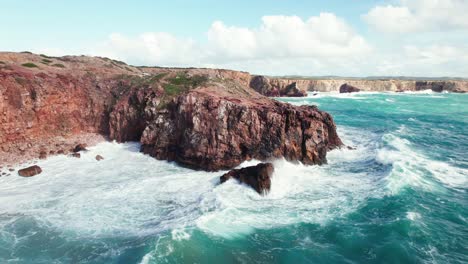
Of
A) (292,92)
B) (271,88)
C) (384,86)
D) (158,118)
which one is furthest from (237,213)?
(384,86)

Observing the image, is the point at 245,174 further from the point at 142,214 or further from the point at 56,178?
the point at 56,178

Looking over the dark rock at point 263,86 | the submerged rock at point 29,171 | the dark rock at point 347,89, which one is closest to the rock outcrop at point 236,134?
the submerged rock at point 29,171

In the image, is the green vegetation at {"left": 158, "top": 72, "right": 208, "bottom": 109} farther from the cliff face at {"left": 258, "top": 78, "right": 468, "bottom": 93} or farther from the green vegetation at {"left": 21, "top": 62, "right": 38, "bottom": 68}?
the cliff face at {"left": 258, "top": 78, "right": 468, "bottom": 93}

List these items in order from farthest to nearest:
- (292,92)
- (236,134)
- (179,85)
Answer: (292,92)
(179,85)
(236,134)

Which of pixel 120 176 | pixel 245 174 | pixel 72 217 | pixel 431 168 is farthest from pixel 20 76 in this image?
pixel 431 168

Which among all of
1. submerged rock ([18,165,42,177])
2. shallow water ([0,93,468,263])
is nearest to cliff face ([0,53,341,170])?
shallow water ([0,93,468,263])

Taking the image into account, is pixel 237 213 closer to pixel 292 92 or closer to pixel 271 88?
pixel 271 88
